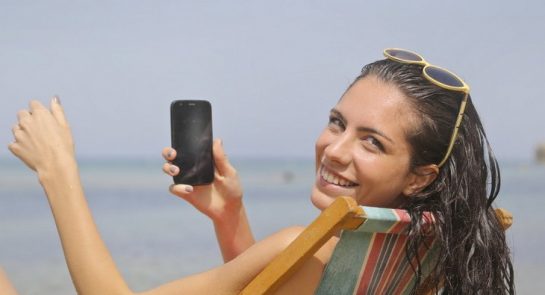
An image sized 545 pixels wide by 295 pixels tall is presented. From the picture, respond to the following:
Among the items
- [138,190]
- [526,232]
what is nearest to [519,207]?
[526,232]

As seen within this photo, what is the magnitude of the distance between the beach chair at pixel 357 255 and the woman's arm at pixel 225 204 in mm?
757

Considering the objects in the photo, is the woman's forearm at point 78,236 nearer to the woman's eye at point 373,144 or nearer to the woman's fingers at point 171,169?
the woman's fingers at point 171,169

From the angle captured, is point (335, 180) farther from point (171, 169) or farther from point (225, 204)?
point (225, 204)

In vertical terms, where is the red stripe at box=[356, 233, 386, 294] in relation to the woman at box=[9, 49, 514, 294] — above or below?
below

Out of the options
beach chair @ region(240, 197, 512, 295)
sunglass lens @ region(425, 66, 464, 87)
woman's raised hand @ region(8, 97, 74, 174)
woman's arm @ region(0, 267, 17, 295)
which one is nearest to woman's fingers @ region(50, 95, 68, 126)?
woman's raised hand @ region(8, 97, 74, 174)

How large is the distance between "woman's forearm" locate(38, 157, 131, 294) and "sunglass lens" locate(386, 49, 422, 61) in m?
1.11

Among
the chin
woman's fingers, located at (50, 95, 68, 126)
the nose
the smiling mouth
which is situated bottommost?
the chin

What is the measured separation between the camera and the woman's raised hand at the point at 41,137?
2775 mm

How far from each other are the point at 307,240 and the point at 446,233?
57 centimetres

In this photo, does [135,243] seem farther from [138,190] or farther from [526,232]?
[138,190]

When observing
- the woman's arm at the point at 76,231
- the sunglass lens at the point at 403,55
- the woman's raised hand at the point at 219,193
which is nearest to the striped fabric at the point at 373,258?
the woman's arm at the point at 76,231

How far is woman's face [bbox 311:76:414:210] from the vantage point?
2777 millimetres

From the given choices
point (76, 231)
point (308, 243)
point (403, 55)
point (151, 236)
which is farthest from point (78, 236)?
point (151, 236)

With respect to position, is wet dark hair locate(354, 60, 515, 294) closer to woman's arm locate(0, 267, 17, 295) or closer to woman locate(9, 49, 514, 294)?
woman locate(9, 49, 514, 294)
